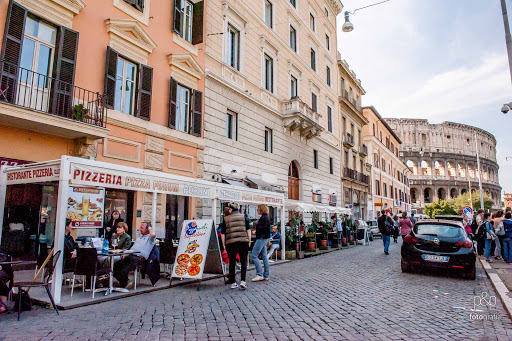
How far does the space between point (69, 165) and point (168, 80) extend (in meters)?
7.87

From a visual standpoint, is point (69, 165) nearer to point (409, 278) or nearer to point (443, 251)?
point (409, 278)

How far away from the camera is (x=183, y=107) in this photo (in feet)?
47.2

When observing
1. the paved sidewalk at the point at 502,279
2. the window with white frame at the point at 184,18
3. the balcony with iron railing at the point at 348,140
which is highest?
the window with white frame at the point at 184,18

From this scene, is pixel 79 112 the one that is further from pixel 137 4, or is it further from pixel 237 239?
pixel 237 239

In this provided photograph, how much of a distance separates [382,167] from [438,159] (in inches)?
1530

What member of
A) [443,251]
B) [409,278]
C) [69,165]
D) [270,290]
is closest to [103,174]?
[69,165]

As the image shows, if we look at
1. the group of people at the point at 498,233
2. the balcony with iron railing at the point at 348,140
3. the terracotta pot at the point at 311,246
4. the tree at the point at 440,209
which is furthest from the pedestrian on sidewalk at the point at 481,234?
the tree at the point at 440,209

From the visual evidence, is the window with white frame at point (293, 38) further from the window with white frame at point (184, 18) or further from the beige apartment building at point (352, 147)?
the window with white frame at point (184, 18)

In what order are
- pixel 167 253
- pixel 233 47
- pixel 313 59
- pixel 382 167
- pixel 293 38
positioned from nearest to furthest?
pixel 167 253 → pixel 233 47 → pixel 293 38 → pixel 313 59 → pixel 382 167

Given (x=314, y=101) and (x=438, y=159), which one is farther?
(x=438, y=159)

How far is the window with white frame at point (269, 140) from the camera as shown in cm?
1986

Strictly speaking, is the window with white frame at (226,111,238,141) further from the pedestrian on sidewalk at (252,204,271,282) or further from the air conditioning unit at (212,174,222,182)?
the pedestrian on sidewalk at (252,204,271,282)

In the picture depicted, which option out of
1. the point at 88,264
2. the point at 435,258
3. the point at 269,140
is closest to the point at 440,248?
the point at 435,258

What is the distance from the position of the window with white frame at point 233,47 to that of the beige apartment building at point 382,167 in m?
27.2
